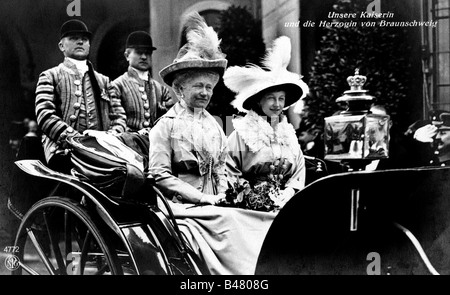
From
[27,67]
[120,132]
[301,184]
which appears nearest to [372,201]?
[301,184]

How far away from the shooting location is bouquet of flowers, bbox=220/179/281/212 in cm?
345

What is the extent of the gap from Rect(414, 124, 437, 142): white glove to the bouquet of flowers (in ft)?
2.74

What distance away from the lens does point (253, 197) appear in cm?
346

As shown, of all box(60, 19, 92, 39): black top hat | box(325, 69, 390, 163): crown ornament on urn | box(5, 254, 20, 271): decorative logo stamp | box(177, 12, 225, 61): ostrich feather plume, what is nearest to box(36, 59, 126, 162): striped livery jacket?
box(60, 19, 92, 39): black top hat

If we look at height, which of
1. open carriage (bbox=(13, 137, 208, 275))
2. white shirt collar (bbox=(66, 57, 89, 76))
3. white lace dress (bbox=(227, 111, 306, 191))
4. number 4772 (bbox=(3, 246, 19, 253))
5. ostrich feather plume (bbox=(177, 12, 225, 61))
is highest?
ostrich feather plume (bbox=(177, 12, 225, 61))

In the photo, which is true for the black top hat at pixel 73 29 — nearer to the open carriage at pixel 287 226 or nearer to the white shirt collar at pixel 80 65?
the white shirt collar at pixel 80 65

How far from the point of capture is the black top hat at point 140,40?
3641mm

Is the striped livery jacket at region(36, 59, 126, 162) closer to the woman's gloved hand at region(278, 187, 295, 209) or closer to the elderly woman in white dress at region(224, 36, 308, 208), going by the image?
the elderly woman in white dress at region(224, 36, 308, 208)

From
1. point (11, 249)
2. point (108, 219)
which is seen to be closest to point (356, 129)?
point (108, 219)

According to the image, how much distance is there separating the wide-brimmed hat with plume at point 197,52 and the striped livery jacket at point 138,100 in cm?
13

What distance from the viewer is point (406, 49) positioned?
144 inches

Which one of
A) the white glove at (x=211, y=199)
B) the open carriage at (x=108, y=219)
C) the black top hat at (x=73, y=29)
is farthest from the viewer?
the black top hat at (x=73, y=29)

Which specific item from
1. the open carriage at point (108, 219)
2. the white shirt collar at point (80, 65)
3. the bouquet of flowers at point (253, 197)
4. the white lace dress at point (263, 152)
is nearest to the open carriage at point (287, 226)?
the open carriage at point (108, 219)
